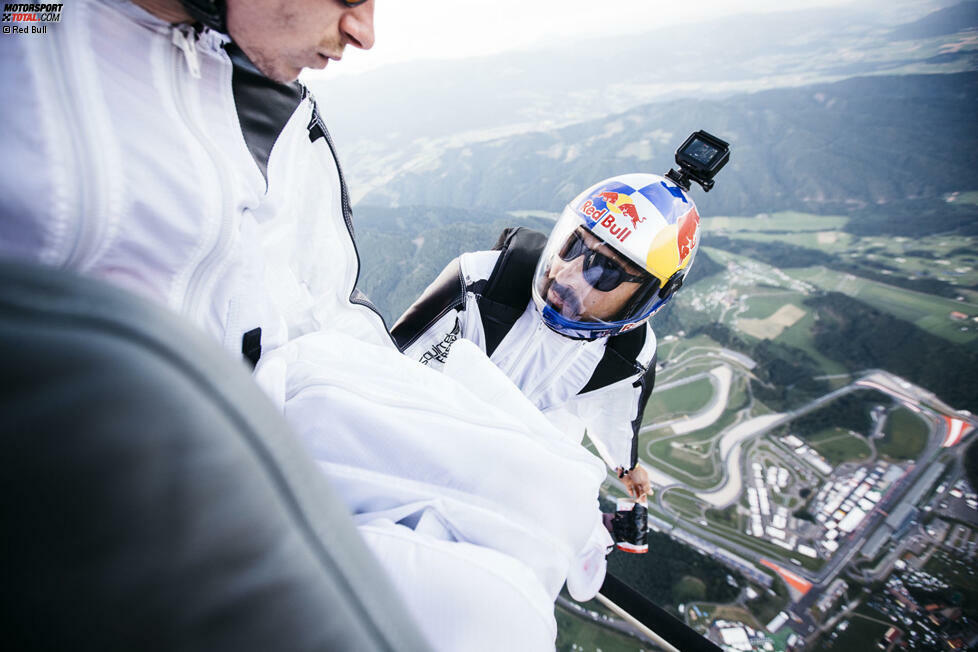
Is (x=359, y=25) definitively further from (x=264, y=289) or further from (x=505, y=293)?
(x=505, y=293)

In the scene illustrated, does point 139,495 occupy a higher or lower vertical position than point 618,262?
higher

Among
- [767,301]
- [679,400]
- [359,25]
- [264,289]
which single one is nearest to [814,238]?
[767,301]

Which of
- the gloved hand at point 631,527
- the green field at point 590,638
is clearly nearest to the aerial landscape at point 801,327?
the green field at point 590,638

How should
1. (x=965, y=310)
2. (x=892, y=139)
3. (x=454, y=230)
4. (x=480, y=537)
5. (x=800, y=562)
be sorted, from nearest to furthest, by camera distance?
1. (x=480, y=537)
2. (x=800, y=562)
3. (x=965, y=310)
4. (x=454, y=230)
5. (x=892, y=139)

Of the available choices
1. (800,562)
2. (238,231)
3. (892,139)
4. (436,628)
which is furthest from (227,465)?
(892,139)

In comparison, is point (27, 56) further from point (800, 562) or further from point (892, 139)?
point (892, 139)

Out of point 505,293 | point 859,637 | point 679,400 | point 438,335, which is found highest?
point 505,293
